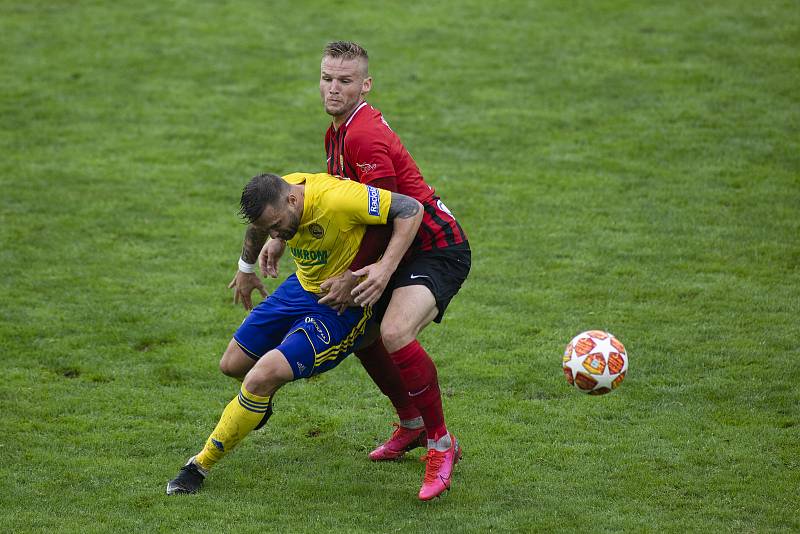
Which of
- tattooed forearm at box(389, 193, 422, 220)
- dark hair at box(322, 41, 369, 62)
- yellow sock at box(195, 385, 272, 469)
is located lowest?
yellow sock at box(195, 385, 272, 469)

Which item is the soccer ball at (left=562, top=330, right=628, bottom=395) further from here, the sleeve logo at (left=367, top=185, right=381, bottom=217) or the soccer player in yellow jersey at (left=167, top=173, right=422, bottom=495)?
the sleeve logo at (left=367, top=185, right=381, bottom=217)

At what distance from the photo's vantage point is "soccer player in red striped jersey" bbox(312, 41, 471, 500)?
639cm

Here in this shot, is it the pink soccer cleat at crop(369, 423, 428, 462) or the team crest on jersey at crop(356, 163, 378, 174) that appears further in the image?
the pink soccer cleat at crop(369, 423, 428, 462)

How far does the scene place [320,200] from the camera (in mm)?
6348

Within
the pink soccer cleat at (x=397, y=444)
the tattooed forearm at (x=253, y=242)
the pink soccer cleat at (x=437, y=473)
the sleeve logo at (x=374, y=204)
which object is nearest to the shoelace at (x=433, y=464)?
the pink soccer cleat at (x=437, y=473)

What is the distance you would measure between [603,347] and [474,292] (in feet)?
10.6

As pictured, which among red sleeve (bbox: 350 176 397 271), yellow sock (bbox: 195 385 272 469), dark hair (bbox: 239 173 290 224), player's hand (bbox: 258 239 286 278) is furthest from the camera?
player's hand (bbox: 258 239 286 278)

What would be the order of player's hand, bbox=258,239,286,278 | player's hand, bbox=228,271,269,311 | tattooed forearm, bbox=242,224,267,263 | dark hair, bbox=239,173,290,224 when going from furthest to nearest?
1. player's hand, bbox=228,271,269,311
2. player's hand, bbox=258,239,286,278
3. tattooed forearm, bbox=242,224,267,263
4. dark hair, bbox=239,173,290,224

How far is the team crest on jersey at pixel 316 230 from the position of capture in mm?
6383

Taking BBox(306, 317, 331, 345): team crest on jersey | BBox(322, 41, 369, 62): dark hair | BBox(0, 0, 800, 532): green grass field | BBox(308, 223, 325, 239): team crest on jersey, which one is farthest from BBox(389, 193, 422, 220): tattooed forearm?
BBox(0, 0, 800, 532): green grass field

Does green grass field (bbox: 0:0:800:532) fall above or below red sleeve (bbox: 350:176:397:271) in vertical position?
below

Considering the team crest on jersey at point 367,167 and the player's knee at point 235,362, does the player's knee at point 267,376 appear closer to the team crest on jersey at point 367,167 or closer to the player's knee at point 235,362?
the player's knee at point 235,362

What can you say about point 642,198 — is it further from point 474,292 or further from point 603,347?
point 603,347

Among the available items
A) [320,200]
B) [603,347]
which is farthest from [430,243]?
[603,347]
